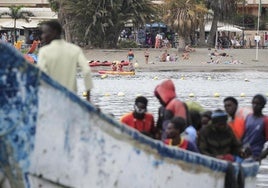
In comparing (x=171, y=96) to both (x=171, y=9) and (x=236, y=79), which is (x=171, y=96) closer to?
(x=236, y=79)

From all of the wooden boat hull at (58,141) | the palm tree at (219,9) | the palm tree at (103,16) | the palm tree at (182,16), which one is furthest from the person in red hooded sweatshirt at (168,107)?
the palm tree at (219,9)

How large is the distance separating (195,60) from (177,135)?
38.1 meters

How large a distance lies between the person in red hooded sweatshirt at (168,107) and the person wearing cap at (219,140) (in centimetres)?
45

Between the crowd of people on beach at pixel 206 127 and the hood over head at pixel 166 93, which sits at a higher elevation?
the hood over head at pixel 166 93

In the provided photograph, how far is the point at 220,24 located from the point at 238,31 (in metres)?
2.97

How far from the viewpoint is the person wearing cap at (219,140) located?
8.53 metres

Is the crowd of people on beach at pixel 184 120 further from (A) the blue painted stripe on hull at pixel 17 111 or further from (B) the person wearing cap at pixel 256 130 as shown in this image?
(A) the blue painted stripe on hull at pixel 17 111

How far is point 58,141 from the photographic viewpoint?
24.1ft

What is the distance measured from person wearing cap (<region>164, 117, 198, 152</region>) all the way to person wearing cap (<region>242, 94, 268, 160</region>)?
3.63 ft

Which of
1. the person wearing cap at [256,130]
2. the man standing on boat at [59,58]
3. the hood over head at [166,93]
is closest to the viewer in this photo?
the man standing on boat at [59,58]

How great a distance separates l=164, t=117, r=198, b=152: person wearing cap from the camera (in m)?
8.36

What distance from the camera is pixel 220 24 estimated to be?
6475 centimetres

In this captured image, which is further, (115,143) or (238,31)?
(238,31)

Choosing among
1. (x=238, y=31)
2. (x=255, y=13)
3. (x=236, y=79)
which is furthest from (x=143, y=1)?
(x=255, y=13)
